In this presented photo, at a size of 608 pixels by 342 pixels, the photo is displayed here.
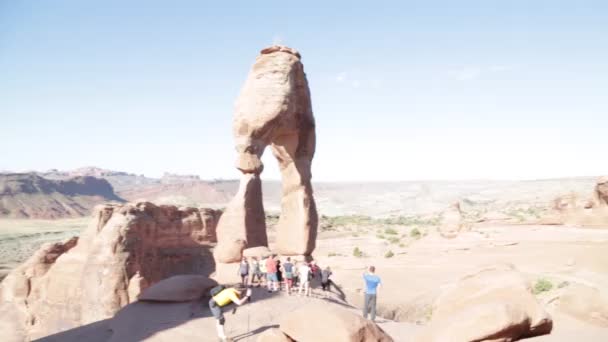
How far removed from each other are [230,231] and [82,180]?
112 meters

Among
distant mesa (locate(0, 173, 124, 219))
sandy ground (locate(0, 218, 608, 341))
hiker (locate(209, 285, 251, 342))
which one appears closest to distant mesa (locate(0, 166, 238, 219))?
distant mesa (locate(0, 173, 124, 219))

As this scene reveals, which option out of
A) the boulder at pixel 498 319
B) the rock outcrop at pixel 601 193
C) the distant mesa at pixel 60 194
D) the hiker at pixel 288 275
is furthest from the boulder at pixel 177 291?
the distant mesa at pixel 60 194

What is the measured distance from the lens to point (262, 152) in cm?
1542

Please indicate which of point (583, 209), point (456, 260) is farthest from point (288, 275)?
point (583, 209)

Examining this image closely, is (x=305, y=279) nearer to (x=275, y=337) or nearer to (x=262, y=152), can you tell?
(x=262, y=152)

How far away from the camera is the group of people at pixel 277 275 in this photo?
11.7 metres

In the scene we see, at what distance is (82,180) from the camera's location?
114 meters

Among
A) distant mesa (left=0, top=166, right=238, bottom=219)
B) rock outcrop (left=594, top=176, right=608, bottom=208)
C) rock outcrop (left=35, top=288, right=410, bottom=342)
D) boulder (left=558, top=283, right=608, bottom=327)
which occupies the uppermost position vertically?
rock outcrop (left=594, top=176, right=608, bottom=208)

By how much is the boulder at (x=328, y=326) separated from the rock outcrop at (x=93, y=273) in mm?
11818

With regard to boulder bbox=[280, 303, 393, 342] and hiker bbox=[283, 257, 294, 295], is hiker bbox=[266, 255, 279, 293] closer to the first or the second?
hiker bbox=[283, 257, 294, 295]

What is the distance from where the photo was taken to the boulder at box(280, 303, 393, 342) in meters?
5.95

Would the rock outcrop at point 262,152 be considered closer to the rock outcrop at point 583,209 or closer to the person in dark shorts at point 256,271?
the person in dark shorts at point 256,271

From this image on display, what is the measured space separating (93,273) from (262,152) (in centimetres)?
783

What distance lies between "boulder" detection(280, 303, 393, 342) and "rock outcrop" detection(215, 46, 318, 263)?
26.1ft
